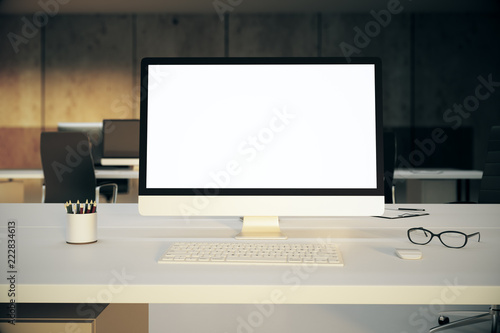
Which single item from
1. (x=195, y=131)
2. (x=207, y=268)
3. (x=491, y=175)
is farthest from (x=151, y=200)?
(x=491, y=175)

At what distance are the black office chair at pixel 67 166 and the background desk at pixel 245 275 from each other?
2.00m

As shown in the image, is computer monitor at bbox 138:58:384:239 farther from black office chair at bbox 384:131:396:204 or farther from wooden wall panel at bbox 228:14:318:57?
wooden wall panel at bbox 228:14:318:57

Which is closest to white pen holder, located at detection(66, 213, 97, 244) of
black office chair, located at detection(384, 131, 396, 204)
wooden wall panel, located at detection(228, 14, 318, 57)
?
black office chair, located at detection(384, 131, 396, 204)

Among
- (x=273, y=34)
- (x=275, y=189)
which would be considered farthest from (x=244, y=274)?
(x=273, y=34)

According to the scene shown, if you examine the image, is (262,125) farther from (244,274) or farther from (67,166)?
(67,166)

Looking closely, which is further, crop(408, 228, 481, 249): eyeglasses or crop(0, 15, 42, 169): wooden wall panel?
crop(0, 15, 42, 169): wooden wall panel

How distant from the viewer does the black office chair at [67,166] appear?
3.14 m

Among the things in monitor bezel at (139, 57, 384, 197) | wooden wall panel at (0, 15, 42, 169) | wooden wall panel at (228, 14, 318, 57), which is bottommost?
monitor bezel at (139, 57, 384, 197)

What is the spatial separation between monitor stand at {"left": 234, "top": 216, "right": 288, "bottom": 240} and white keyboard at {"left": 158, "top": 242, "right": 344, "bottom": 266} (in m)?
0.12

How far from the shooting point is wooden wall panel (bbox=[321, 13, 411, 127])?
242 inches

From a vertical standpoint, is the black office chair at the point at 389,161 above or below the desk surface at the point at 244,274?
above

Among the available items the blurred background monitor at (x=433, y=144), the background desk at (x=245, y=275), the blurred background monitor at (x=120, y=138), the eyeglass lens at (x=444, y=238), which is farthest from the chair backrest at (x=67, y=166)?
the blurred background monitor at (x=433, y=144)

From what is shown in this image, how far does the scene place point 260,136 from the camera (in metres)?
1.16

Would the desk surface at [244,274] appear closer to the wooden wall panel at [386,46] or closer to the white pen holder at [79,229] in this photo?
the white pen holder at [79,229]
